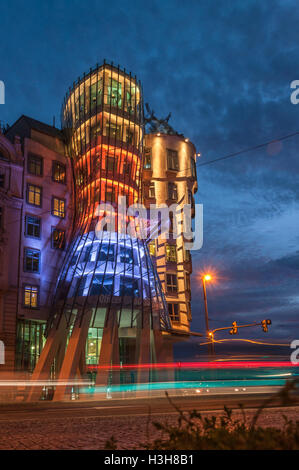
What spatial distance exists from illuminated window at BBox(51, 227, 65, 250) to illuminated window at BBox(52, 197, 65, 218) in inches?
61.8

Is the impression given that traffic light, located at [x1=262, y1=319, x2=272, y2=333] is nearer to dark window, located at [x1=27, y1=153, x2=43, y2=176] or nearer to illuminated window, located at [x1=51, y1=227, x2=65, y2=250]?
illuminated window, located at [x1=51, y1=227, x2=65, y2=250]

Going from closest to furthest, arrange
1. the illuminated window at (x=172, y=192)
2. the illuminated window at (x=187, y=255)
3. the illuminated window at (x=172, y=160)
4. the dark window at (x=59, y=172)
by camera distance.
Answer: the dark window at (x=59, y=172), the illuminated window at (x=187, y=255), the illuminated window at (x=172, y=192), the illuminated window at (x=172, y=160)

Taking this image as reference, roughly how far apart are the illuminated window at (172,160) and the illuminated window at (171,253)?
29.5 ft

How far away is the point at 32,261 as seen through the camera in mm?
38812

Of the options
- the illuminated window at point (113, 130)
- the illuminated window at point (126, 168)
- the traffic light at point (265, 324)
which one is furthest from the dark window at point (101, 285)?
the illuminated window at point (113, 130)

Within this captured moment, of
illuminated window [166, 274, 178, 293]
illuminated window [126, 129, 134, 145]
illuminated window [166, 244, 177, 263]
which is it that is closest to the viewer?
illuminated window [126, 129, 134, 145]

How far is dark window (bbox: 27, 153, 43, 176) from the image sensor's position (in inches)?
1618

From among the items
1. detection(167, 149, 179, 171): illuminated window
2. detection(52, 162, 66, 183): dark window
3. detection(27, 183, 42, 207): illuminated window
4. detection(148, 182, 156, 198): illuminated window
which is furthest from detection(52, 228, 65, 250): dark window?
detection(167, 149, 179, 171): illuminated window

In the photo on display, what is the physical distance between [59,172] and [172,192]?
1227 cm

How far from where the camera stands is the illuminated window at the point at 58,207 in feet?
138

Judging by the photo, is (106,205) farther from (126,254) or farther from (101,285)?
(101,285)

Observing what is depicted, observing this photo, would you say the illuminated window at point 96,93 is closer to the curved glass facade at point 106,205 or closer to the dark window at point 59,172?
the curved glass facade at point 106,205

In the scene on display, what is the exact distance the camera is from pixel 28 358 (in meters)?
36.2

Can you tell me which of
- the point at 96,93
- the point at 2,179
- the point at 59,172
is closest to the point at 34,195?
the point at 2,179
